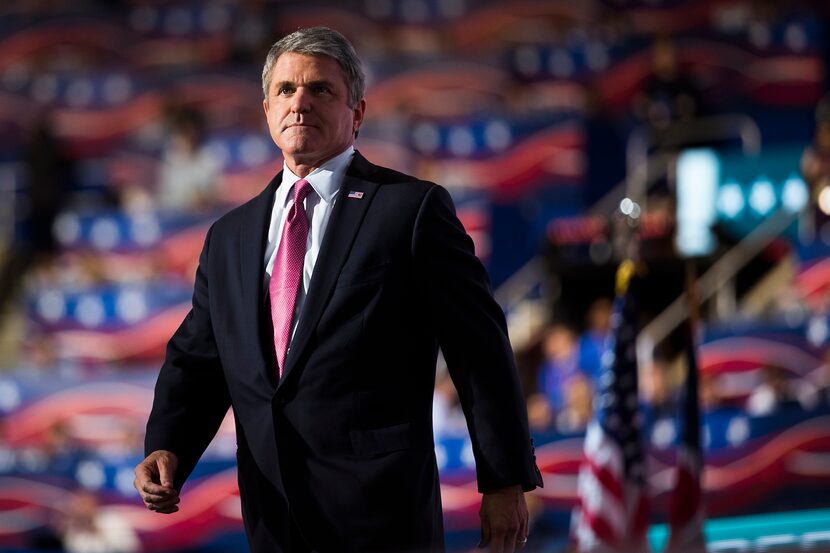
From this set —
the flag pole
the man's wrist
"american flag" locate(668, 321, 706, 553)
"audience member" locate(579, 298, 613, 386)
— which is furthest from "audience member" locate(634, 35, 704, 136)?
the man's wrist

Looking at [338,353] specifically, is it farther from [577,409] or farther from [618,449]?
[577,409]

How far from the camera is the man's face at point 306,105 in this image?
93.8 inches

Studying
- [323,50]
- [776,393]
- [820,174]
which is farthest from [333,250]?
[820,174]

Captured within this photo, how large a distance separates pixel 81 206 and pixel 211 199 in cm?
186

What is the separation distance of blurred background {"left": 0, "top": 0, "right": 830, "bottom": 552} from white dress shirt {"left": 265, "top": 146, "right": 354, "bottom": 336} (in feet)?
15.8

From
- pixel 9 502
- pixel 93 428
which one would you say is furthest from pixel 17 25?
pixel 9 502

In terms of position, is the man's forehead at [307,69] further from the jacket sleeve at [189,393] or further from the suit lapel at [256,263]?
the jacket sleeve at [189,393]

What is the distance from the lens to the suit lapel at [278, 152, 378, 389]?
7.61ft

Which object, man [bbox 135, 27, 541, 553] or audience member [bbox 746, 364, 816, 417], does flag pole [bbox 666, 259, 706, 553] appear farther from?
man [bbox 135, 27, 541, 553]

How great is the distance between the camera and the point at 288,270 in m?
2.39

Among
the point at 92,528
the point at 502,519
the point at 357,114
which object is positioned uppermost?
the point at 357,114

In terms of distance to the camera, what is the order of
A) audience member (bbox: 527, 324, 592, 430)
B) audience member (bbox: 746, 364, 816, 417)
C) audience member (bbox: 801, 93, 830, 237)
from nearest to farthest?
audience member (bbox: 746, 364, 816, 417), audience member (bbox: 527, 324, 592, 430), audience member (bbox: 801, 93, 830, 237)

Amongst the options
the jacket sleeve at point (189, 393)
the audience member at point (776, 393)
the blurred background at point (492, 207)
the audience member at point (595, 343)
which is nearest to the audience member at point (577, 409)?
the blurred background at point (492, 207)

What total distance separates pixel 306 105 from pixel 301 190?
0.15 metres
